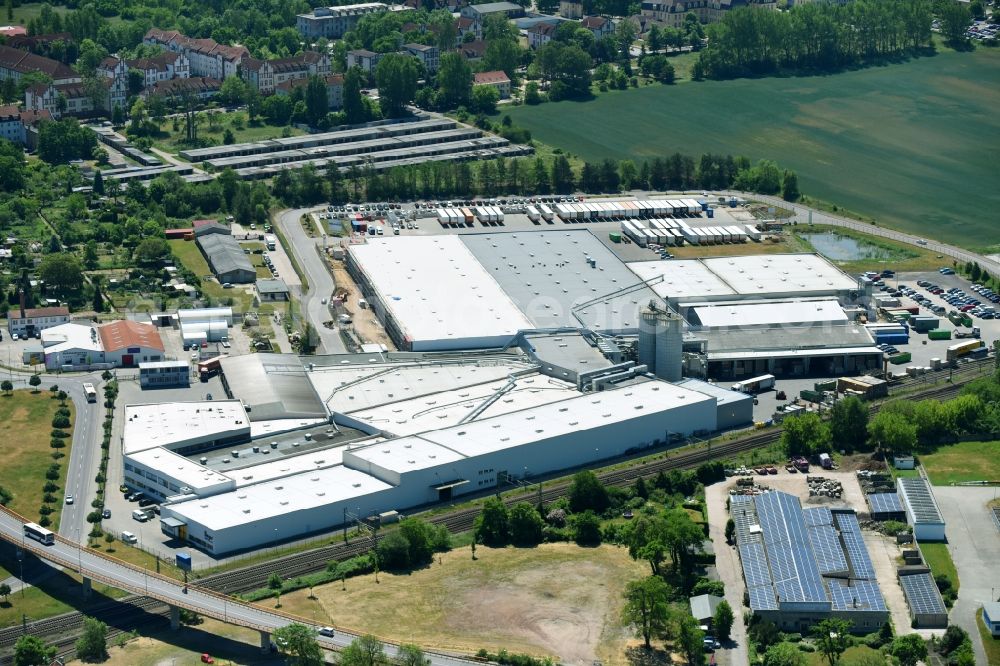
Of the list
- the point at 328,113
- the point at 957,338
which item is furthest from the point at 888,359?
the point at 328,113

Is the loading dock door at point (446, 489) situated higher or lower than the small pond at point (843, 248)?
lower

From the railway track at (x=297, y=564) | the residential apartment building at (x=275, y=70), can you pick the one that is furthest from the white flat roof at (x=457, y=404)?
the residential apartment building at (x=275, y=70)

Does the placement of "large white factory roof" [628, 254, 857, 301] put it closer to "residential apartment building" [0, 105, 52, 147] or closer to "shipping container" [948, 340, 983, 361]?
"shipping container" [948, 340, 983, 361]

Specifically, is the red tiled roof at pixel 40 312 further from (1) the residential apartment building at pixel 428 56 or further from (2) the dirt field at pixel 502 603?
(1) the residential apartment building at pixel 428 56

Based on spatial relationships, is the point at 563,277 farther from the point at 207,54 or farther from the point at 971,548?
the point at 207,54

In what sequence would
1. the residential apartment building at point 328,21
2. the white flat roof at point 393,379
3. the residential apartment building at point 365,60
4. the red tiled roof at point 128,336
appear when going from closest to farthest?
the white flat roof at point 393,379
the red tiled roof at point 128,336
the residential apartment building at point 365,60
the residential apartment building at point 328,21

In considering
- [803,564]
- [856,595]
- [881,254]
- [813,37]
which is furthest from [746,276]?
[813,37]
